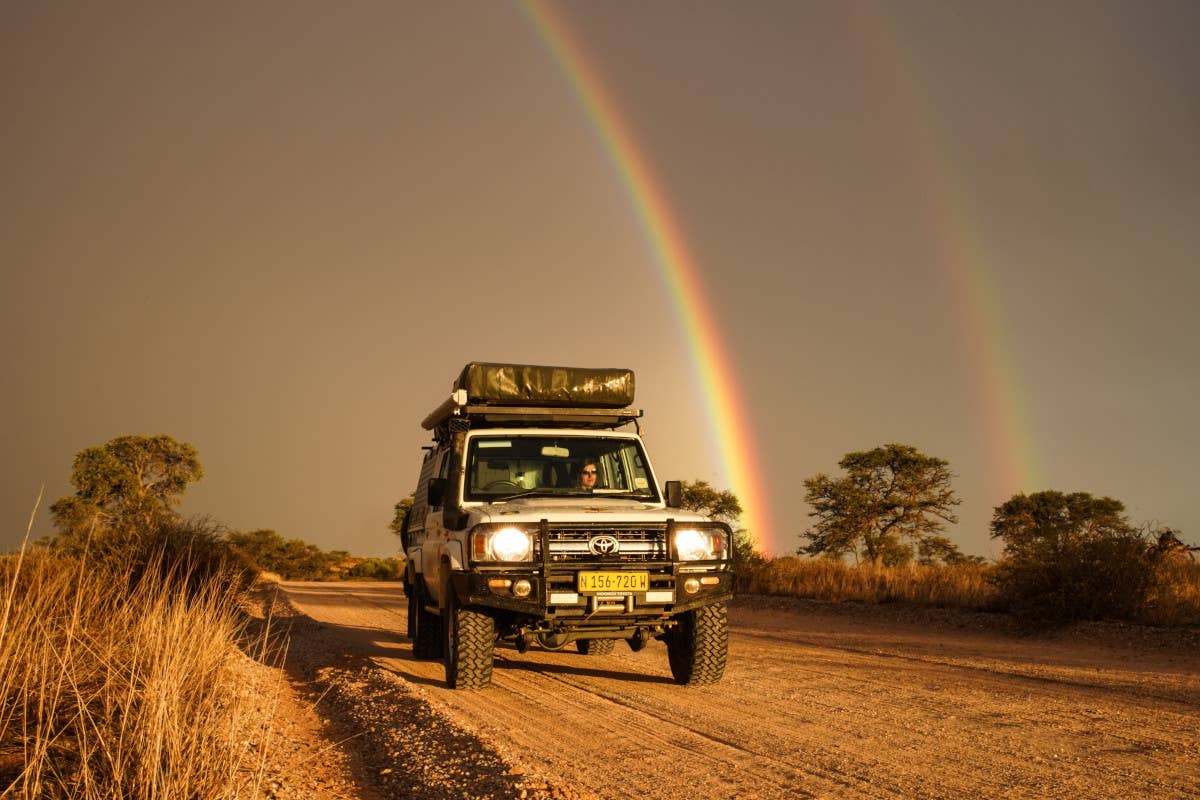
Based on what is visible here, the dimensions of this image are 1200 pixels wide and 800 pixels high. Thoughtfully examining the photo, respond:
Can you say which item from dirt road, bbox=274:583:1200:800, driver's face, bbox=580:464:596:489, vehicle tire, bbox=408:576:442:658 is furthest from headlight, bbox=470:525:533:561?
vehicle tire, bbox=408:576:442:658

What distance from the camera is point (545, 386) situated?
1047cm

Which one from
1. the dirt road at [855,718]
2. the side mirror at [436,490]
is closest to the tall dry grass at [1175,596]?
the dirt road at [855,718]

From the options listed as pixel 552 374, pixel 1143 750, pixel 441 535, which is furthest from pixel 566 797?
Result: pixel 552 374

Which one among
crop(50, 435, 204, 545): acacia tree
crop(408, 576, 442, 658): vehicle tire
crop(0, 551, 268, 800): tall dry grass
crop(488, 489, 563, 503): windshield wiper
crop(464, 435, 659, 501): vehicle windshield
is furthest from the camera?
crop(50, 435, 204, 545): acacia tree

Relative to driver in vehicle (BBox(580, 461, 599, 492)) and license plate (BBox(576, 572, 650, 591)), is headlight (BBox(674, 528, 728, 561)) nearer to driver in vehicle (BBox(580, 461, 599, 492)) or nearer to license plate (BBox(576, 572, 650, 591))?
license plate (BBox(576, 572, 650, 591))

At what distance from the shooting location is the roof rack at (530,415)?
1033cm

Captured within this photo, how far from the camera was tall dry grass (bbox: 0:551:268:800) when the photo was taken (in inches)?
172

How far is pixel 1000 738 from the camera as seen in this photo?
648cm

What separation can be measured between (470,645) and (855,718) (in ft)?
10.7

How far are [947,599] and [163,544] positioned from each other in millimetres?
13026

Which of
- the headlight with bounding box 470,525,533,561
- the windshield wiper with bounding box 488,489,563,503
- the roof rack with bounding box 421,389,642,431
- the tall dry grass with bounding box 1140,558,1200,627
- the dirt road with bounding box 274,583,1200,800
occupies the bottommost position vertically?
the dirt road with bounding box 274,583,1200,800

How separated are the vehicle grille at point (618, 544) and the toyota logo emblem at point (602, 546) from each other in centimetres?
2

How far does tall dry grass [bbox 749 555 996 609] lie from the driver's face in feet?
29.0

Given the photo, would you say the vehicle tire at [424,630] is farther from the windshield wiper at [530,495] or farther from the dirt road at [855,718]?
the windshield wiper at [530,495]
